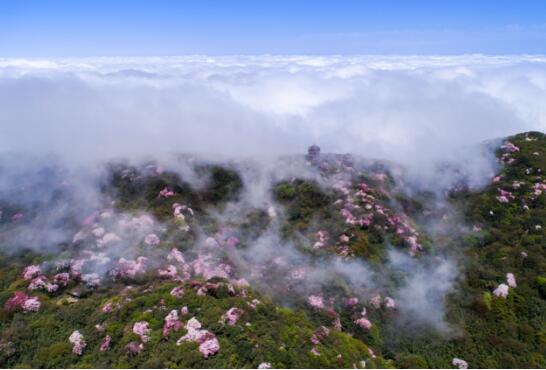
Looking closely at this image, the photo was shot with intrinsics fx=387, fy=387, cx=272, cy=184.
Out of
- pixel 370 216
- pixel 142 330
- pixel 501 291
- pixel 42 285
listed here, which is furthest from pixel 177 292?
pixel 501 291

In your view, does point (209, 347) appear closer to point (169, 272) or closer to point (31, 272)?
point (169, 272)

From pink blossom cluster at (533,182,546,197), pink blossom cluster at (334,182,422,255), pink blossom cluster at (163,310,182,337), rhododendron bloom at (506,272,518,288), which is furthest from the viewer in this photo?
pink blossom cluster at (533,182,546,197)

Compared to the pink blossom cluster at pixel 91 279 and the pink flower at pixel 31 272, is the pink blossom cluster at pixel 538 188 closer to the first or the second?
the pink blossom cluster at pixel 91 279

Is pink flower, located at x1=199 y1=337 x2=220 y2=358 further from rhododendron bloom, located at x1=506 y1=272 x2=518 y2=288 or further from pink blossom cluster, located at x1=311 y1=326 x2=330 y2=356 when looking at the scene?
rhododendron bloom, located at x1=506 y1=272 x2=518 y2=288

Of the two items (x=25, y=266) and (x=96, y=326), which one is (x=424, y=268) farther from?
(x=25, y=266)

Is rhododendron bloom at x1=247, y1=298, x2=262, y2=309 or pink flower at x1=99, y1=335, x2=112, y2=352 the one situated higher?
rhododendron bloom at x1=247, y1=298, x2=262, y2=309

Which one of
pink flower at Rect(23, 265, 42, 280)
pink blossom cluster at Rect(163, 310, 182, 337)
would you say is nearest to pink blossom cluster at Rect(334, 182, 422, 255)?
pink blossom cluster at Rect(163, 310, 182, 337)

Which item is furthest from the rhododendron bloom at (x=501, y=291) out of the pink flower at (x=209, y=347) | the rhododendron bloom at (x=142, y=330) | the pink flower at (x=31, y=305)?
the pink flower at (x=31, y=305)
